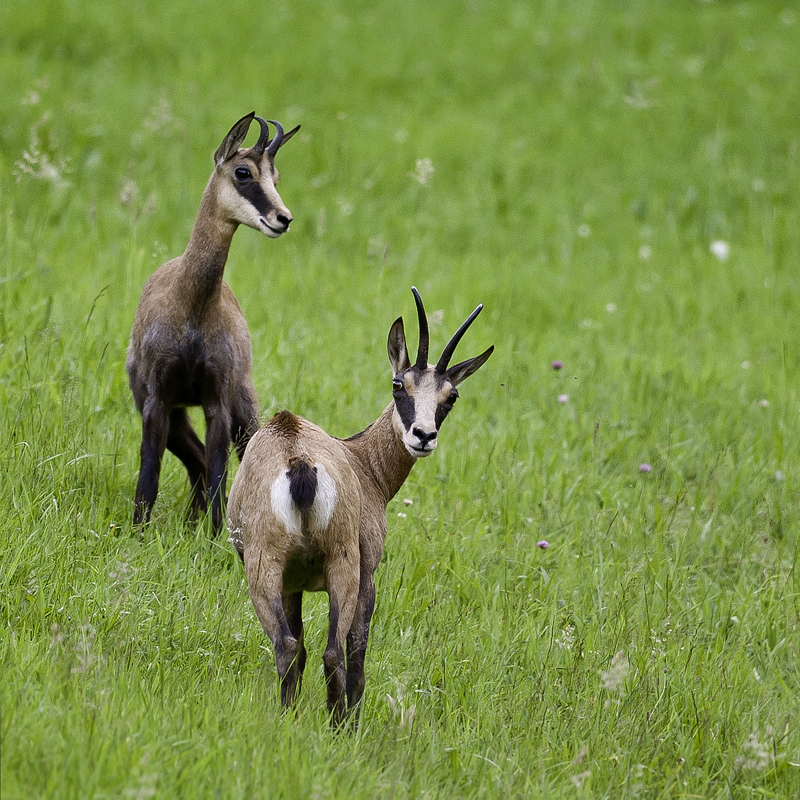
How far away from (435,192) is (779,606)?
7.48 m

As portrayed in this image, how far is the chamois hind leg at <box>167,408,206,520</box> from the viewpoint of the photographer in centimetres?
588

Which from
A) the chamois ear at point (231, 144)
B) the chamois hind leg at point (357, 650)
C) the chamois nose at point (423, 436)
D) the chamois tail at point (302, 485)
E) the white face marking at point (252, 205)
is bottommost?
the chamois hind leg at point (357, 650)

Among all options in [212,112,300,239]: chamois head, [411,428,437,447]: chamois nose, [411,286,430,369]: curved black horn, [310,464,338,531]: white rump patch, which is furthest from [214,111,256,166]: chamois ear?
[310,464,338,531]: white rump patch

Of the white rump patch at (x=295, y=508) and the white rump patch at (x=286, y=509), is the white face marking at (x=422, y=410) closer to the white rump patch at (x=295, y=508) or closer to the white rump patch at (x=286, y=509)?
the white rump patch at (x=295, y=508)

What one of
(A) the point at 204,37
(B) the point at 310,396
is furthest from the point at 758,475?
(A) the point at 204,37

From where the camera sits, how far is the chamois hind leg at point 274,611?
3.91 meters

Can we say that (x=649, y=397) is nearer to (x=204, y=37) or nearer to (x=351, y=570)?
(x=351, y=570)

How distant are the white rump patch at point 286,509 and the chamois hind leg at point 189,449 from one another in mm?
1840

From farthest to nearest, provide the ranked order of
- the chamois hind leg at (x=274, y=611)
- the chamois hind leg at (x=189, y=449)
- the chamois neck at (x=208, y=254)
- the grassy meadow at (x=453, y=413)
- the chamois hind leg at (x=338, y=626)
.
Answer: the chamois hind leg at (x=189, y=449)
the chamois neck at (x=208, y=254)
the grassy meadow at (x=453, y=413)
the chamois hind leg at (x=338, y=626)
the chamois hind leg at (x=274, y=611)

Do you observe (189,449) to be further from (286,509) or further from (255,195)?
(286,509)

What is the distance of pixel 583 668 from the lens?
5.02m

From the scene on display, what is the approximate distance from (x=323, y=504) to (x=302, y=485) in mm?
114

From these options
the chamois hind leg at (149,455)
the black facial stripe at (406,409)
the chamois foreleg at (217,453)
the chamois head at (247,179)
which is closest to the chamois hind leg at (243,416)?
the chamois foreleg at (217,453)

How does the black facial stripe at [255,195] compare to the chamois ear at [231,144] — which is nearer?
the black facial stripe at [255,195]
